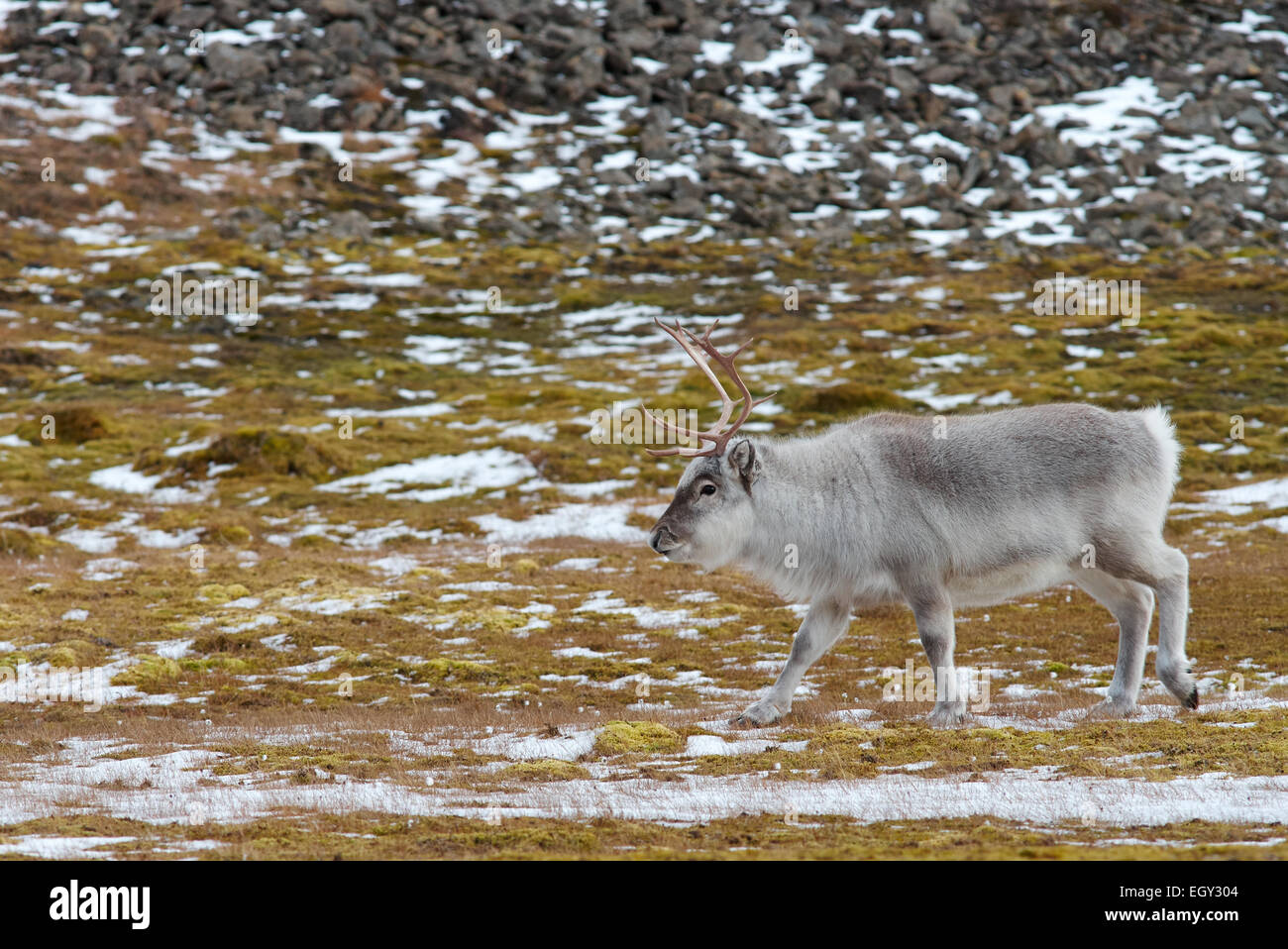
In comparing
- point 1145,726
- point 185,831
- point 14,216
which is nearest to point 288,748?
point 185,831

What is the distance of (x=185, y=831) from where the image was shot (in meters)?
7.71

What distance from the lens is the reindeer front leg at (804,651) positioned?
467 inches

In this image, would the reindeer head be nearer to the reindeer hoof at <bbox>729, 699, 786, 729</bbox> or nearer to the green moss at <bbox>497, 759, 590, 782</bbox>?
the reindeer hoof at <bbox>729, 699, 786, 729</bbox>

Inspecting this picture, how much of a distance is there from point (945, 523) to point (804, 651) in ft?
6.05

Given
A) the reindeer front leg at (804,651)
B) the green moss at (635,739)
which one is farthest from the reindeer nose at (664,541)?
the green moss at (635,739)

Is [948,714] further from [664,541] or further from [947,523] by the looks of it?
[664,541]

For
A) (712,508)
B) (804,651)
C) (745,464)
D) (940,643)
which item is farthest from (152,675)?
(940,643)

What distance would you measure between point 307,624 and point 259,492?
14.3m

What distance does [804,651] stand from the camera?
12.0m

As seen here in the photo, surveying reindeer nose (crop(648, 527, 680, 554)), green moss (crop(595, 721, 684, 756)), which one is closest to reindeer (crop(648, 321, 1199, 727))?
reindeer nose (crop(648, 527, 680, 554))

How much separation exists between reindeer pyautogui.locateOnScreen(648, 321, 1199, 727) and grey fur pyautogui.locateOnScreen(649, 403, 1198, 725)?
1cm

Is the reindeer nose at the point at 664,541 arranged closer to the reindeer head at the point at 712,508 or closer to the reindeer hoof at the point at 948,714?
the reindeer head at the point at 712,508

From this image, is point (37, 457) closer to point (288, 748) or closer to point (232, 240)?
point (288, 748)

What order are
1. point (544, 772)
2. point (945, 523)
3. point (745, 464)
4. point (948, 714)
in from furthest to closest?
point (745, 464) < point (945, 523) < point (948, 714) < point (544, 772)
